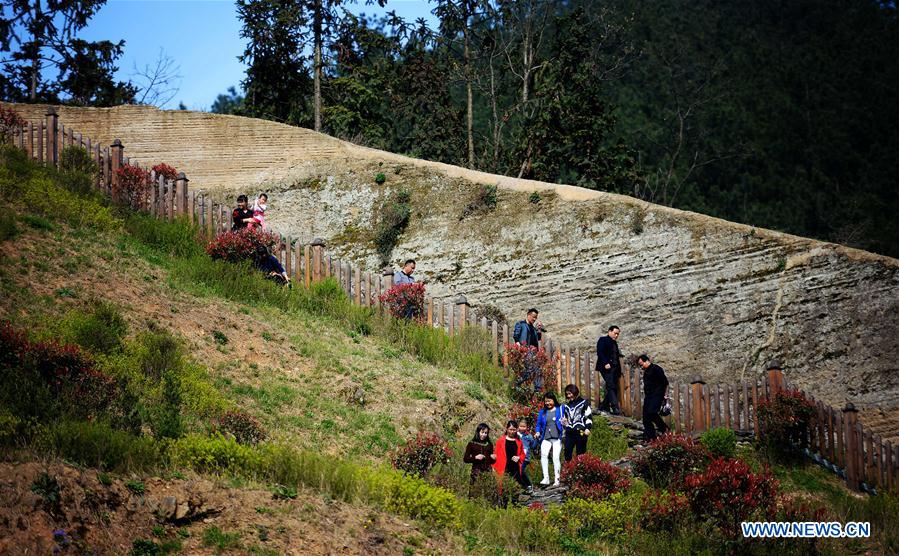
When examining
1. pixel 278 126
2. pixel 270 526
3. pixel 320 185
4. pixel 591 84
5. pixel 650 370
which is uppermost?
pixel 591 84

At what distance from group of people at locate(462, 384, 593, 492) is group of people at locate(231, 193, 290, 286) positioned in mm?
6133

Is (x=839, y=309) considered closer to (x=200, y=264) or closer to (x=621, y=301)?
(x=621, y=301)

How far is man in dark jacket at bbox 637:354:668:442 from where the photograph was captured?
1645 cm

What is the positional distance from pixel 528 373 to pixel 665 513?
5379 mm

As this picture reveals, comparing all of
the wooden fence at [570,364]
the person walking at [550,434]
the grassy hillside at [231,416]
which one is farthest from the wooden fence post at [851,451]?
the person walking at [550,434]

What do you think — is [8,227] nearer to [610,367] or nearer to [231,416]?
[231,416]

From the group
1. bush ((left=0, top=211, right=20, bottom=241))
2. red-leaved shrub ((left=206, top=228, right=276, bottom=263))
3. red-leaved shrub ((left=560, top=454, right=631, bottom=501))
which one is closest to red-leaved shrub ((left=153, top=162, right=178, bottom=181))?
red-leaved shrub ((left=206, top=228, right=276, bottom=263))

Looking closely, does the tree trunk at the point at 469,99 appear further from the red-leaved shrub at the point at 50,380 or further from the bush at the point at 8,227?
the red-leaved shrub at the point at 50,380

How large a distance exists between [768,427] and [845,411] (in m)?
1.19

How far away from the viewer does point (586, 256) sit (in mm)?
21828

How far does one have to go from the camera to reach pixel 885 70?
4844 cm

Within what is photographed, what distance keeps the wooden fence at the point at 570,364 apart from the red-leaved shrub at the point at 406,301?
7.2 inches

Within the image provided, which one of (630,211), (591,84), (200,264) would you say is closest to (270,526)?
(200,264)

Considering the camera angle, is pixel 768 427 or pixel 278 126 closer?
pixel 768 427
